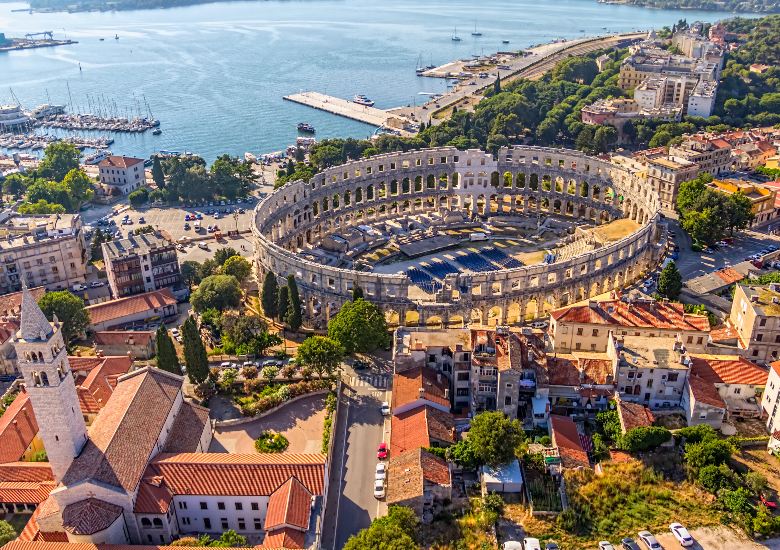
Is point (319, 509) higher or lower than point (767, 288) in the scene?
lower

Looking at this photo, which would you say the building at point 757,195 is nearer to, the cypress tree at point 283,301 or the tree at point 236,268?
the cypress tree at point 283,301

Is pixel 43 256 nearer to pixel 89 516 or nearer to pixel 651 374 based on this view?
pixel 89 516

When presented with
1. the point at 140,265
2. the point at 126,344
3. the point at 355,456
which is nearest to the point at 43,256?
the point at 140,265

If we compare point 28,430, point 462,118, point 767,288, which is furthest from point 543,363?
point 462,118

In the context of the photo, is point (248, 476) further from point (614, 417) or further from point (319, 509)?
point (614, 417)

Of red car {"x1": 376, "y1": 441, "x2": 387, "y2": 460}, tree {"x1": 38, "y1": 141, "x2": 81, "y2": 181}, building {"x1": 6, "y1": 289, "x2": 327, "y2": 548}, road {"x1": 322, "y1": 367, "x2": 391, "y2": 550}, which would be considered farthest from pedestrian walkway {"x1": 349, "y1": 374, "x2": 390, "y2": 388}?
tree {"x1": 38, "y1": 141, "x2": 81, "y2": 181}

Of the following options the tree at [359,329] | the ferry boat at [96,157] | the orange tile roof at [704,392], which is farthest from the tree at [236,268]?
the ferry boat at [96,157]
